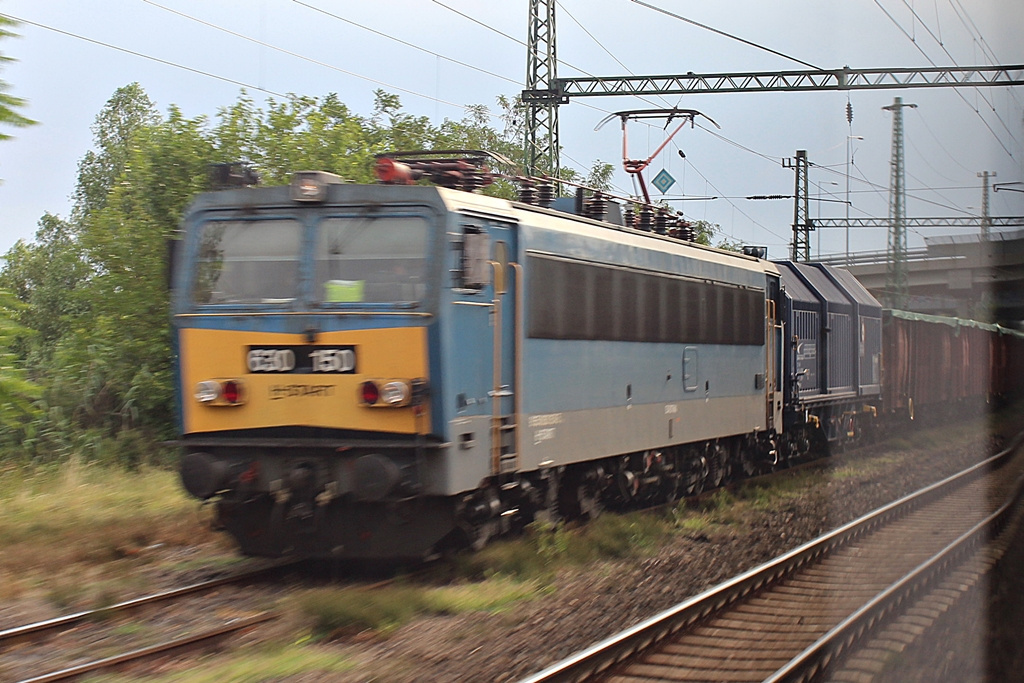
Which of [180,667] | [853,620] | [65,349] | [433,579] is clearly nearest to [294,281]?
[433,579]

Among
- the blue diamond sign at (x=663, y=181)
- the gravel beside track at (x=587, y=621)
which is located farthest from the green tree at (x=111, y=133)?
the gravel beside track at (x=587, y=621)

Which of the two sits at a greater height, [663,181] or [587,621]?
[663,181]

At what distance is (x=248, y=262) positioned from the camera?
29.4 ft

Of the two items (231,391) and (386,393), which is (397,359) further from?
(231,391)

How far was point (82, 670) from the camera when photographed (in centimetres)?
623

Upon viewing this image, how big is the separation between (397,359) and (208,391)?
63.7 inches

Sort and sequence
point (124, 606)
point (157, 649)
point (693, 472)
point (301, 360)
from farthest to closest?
point (693, 472)
point (301, 360)
point (124, 606)
point (157, 649)

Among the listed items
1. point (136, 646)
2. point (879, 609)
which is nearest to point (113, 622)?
point (136, 646)

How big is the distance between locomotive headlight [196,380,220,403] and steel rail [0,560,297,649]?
142cm

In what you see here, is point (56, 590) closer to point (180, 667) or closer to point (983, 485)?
point (180, 667)

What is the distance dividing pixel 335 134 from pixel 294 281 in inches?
Answer: 336

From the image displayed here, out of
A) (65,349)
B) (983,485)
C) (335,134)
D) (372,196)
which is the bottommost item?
(983,485)

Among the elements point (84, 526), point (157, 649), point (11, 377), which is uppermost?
point (11, 377)

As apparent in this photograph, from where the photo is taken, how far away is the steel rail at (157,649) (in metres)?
6.17
